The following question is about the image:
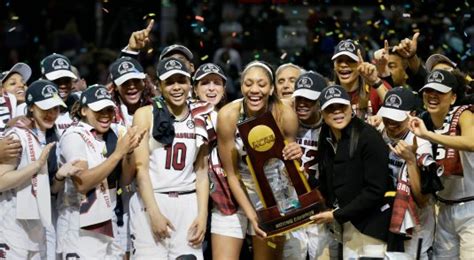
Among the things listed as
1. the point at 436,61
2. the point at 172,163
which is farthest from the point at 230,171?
the point at 436,61

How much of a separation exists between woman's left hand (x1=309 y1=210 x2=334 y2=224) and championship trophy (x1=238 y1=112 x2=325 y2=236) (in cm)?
4

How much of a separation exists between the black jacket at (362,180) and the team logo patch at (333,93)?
0.86 feet

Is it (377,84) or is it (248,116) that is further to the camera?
(377,84)

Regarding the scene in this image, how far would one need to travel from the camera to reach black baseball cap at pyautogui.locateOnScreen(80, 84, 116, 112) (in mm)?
9375

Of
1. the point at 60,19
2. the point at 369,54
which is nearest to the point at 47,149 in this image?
the point at 369,54

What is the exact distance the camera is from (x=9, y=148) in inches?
365

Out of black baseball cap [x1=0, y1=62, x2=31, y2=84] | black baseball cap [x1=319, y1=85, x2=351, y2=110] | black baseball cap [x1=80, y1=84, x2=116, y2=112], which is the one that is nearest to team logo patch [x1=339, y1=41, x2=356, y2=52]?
black baseball cap [x1=319, y1=85, x2=351, y2=110]

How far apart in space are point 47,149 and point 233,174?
5.15 ft

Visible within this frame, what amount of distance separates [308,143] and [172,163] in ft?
3.84

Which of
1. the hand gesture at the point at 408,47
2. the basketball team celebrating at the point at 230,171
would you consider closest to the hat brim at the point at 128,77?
the basketball team celebrating at the point at 230,171

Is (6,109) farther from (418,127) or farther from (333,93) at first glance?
(418,127)

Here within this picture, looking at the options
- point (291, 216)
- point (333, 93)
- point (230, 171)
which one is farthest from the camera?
point (230, 171)

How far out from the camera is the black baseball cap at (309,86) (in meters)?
9.65

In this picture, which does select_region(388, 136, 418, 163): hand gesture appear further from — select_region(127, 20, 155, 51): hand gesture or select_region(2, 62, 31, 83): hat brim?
select_region(2, 62, 31, 83): hat brim
